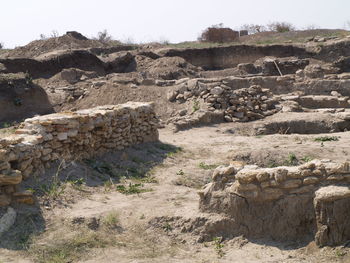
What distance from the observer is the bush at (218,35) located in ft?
105

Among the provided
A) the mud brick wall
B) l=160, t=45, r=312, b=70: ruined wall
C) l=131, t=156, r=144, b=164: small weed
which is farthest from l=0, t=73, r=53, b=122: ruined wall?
l=160, t=45, r=312, b=70: ruined wall

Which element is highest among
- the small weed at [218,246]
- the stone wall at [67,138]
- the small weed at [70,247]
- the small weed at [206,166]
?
the stone wall at [67,138]

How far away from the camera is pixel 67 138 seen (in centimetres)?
763

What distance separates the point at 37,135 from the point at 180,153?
3.46 m

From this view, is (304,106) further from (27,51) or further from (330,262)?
(27,51)

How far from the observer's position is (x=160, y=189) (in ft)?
23.7

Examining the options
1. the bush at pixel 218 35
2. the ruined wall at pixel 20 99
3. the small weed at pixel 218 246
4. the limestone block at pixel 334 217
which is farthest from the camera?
the bush at pixel 218 35

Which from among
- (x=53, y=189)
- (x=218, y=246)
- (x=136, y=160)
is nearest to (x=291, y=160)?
(x=136, y=160)

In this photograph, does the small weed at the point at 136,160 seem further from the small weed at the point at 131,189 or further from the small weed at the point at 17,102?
the small weed at the point at 17,102

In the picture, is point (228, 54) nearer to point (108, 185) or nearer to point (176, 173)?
point (176, 173)

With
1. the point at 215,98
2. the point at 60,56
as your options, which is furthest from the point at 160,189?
the point at 60,56

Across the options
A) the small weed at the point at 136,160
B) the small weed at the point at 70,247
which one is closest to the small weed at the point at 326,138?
the small weed at the point at 136,160

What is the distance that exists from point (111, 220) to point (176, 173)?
8.79 ft

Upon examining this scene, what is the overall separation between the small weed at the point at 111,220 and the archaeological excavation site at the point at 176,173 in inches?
0.5
